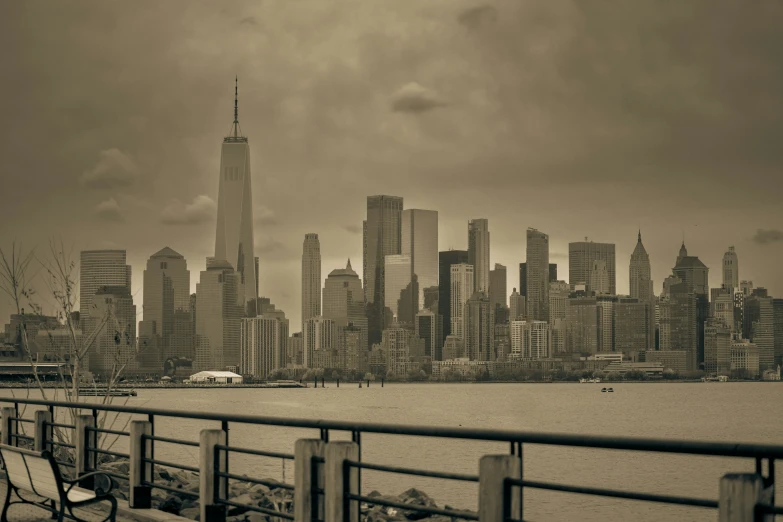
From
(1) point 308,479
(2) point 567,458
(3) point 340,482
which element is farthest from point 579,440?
(2) point 567,458

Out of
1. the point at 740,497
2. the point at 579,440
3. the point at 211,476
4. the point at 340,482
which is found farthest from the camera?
the point at 211,476

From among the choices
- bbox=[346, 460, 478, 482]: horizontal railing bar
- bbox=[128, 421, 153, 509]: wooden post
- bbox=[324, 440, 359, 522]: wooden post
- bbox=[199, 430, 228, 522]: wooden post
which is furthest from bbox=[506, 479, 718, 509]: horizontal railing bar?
bbox=[128, 421, 153, 509]: wooden post

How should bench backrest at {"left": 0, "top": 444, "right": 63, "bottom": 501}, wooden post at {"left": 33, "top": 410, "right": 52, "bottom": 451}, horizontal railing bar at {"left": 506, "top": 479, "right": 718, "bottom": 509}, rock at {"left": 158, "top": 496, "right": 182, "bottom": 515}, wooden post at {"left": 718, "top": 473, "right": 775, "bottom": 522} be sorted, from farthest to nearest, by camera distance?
rock at {"left": 158, "top": 496, "right": 182, "bottom": 515}
wooden post at {"left": 33, "top": 410, "right": 52, "bottom": 451}
bench backrest at {"left": 0, "top": 444, "right": 63, "bottom": 501}
horizontal railing bar at {"left": 506, "top": 479, "right": 718, "bottom": 509}
wooden post at {"left": 718, "top": 473, "right": 775, "bottom": 522}

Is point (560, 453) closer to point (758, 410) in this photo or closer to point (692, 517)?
point (692, 517)

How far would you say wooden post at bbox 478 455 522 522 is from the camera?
6.15m

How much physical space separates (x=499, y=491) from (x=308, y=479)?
7.42ft

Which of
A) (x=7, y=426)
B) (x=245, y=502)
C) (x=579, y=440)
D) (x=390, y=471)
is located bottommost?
(x=245, y=502)

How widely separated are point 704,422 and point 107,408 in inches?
3698

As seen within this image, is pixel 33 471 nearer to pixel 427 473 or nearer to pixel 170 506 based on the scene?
pixel 427 473

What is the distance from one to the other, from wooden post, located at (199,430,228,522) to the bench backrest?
144 centimetres

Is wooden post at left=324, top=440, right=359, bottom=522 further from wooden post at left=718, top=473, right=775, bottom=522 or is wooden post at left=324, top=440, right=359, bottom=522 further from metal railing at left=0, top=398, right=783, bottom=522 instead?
wooden post at left=718, top=473, right=775, bottom=522

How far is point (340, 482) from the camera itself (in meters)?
7.52

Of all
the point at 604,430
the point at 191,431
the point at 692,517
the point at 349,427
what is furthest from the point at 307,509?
the point at 604,430

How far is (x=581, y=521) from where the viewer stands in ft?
Answer: 117
